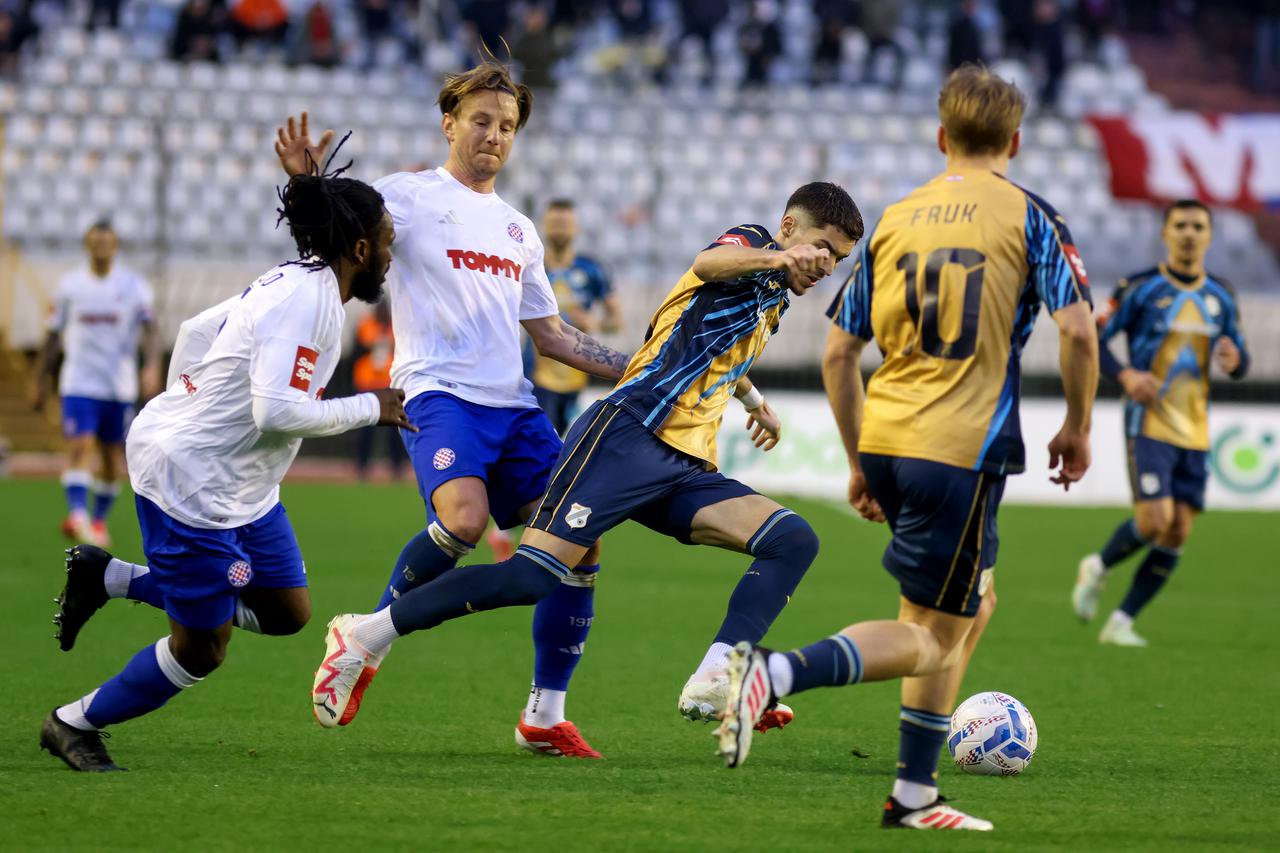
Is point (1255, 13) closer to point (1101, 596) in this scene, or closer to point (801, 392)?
point (801, 392)

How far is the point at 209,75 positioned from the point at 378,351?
5714mm

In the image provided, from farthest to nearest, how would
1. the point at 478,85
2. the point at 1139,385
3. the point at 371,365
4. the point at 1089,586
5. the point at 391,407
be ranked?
the point at 371,365, the point at 1089,586, the point at 1139,385, the point at 478,85, the point at 391,407

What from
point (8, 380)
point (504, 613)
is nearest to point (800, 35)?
point (8, 380)

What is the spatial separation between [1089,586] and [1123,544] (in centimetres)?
36

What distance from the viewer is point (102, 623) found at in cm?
916

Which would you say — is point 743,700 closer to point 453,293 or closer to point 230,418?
point 230,418

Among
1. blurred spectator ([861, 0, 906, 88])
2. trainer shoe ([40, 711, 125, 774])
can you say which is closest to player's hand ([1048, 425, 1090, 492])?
trainer shoe ([40, 711, 125, 774])

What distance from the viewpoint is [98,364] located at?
13414mm

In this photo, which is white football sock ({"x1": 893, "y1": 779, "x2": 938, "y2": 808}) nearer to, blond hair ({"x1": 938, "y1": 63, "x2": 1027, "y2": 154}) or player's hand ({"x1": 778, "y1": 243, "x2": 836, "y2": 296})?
player's hand ({"x1": 778, "y1": 243, "x2": 836, "y2": 296})

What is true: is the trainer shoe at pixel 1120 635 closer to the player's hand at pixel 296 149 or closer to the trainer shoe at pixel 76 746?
the player's hand at pixel 296 149

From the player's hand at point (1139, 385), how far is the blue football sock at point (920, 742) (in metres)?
5.15

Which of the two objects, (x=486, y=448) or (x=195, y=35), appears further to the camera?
(x=195, y=35)

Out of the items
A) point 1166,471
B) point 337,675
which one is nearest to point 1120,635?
point 1166,471

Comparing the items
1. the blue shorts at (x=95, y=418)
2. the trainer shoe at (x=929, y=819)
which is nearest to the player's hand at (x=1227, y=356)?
the trainer shoe at (x=929, y=819)
